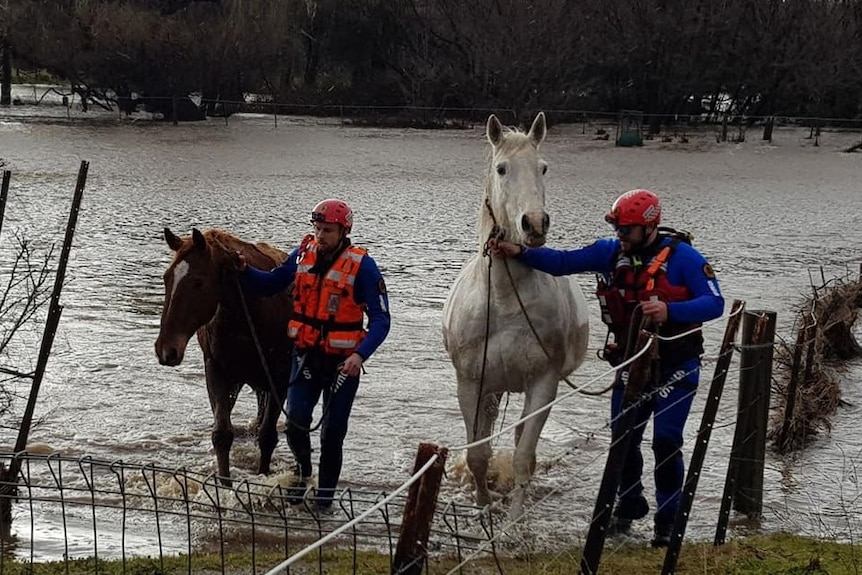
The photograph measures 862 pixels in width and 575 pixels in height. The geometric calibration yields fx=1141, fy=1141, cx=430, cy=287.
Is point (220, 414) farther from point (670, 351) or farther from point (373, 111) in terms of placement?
point (373, 111)

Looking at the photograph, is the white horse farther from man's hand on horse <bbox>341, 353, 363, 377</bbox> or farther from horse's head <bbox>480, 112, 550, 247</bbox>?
man's hand on horse <bbox>341, 353, 363, 377</bbox>

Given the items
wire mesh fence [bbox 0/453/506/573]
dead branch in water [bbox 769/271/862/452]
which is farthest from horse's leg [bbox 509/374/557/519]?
dead branch in water [bbox 769/271/862/452]

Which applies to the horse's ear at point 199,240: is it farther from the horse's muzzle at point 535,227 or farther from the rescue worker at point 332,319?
the horse's muzzle at point 535,227

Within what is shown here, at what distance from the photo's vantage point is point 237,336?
7426mm

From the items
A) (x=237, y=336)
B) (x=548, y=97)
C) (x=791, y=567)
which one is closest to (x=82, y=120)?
(x=548, y=97)

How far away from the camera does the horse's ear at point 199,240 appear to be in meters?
6.80

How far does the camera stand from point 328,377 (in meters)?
6.93

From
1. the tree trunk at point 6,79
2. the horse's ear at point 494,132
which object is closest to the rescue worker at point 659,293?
the horse's ear at point 494,132

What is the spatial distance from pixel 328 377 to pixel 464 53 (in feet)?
167

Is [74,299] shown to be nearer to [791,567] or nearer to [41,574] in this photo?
[41,574]

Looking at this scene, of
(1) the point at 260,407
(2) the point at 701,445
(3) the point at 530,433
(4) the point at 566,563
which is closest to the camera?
(2) the point at 701,445

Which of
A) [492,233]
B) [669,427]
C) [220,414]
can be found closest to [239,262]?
[220,414]

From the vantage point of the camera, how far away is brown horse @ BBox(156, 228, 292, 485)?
271 inches

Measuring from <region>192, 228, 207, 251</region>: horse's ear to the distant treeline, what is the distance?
43.5m
